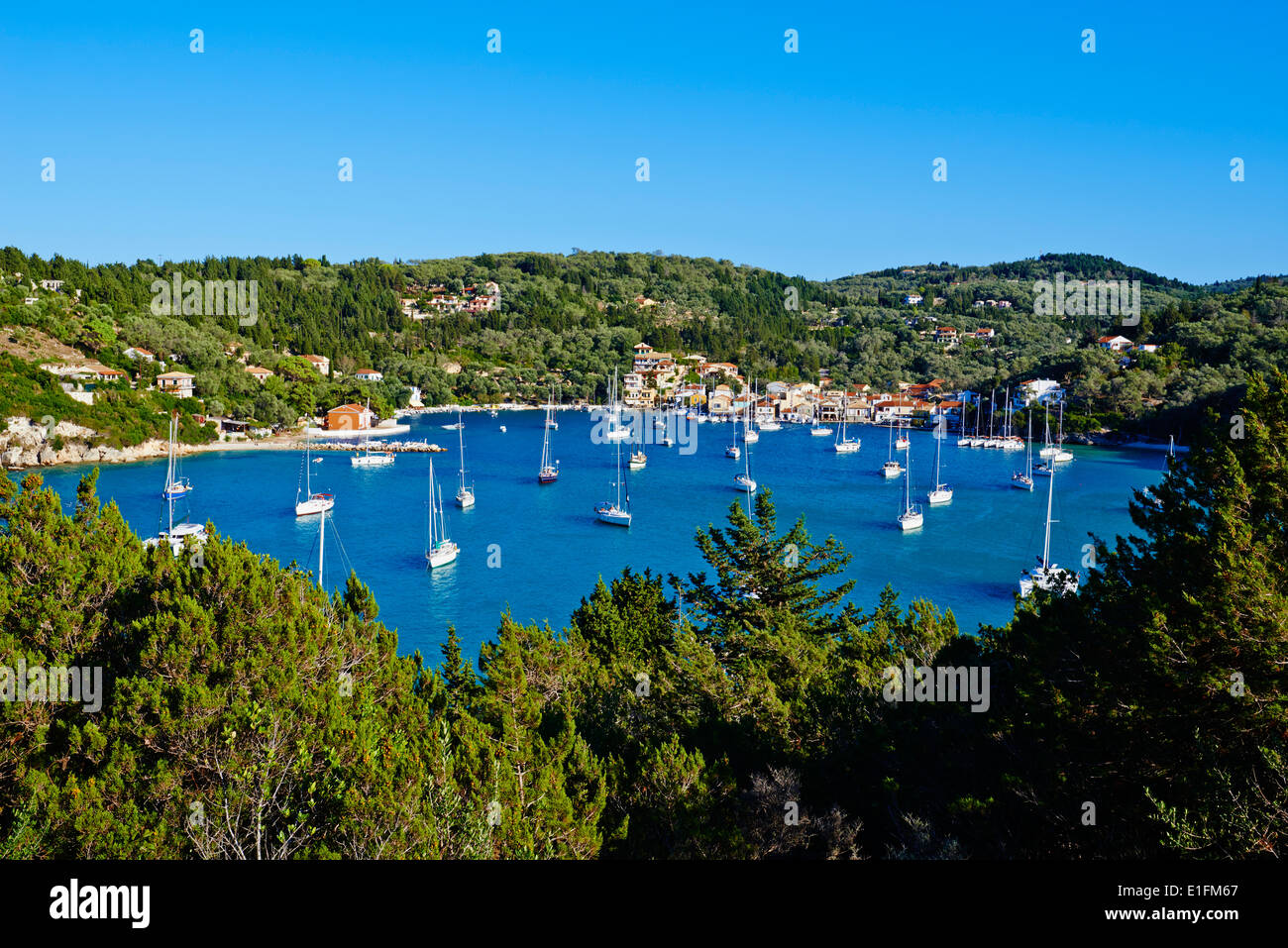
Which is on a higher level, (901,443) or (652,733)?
(901,443)

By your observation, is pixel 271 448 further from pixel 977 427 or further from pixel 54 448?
pixel 977 427

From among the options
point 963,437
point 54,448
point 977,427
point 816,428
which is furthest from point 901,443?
point 54,448

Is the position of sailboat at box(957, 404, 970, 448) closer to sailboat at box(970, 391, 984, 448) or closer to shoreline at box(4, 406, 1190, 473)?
sailboat at box(970, 391, 984, 448)

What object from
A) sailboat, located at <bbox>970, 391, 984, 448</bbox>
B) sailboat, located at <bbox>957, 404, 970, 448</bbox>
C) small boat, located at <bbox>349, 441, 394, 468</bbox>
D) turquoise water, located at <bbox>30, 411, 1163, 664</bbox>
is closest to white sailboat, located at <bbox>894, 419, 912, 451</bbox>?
turquoise water, located at <bbox>30, 411, 1163, 664</bbox>

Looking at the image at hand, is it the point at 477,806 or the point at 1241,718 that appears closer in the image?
the point at 1241,718

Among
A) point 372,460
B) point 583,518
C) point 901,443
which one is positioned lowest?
point 583,518
